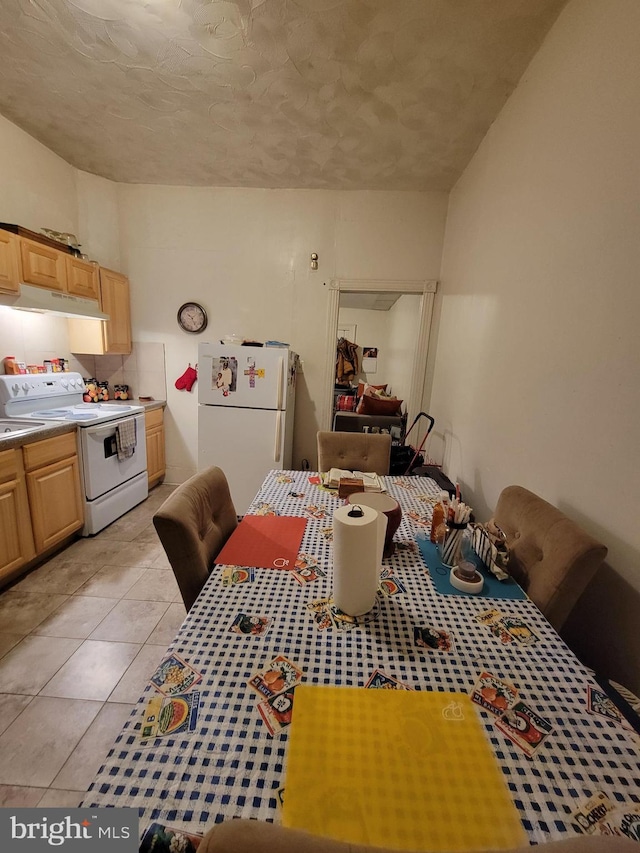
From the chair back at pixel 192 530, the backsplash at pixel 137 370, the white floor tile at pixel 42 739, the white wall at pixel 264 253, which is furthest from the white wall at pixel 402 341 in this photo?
the white floor tile at pixel 42 739

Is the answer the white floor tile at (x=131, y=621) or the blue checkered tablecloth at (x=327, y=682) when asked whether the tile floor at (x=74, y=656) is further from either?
the blue checkered tablecloth at (x=327, y=682)

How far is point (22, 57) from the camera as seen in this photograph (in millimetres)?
1784

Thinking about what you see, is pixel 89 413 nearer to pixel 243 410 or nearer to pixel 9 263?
pixel 9 263

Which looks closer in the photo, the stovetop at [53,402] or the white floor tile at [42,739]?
the white floor tile at [42,739]

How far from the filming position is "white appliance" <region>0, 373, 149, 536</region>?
2430mm

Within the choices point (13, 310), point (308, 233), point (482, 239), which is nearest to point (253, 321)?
point (308, 233)

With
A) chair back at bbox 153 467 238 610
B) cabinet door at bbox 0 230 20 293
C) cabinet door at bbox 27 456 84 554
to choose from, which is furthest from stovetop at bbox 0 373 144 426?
chair back at bbox 153 467 238 610

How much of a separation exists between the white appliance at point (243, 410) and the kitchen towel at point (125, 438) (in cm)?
57

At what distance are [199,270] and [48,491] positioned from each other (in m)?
2.30

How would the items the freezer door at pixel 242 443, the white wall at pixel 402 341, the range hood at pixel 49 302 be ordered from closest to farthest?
the range hood at pixel 49 302 → the freezer door at pixel 242 443 → the white wall at pixel 402 341

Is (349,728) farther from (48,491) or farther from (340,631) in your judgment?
(48,491)

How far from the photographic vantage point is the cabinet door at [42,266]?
226cm

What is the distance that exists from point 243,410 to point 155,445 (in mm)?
1225

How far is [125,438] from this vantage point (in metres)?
2.78
